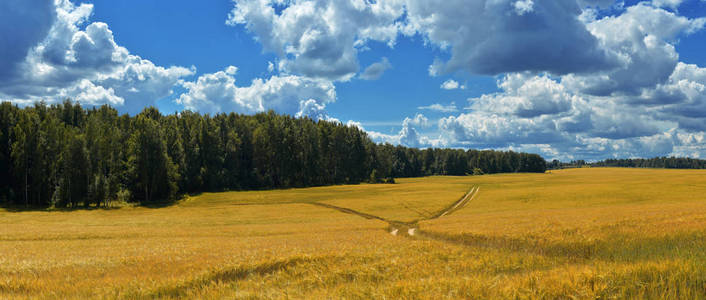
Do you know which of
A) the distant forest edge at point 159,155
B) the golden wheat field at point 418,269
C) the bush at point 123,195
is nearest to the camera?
the golden wheat field at point 418,269

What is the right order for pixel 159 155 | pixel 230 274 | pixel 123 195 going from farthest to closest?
pixel 159 155
pixel 123 195
pixel 230 274

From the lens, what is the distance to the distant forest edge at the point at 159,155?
71.6 m

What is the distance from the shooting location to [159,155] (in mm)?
83250

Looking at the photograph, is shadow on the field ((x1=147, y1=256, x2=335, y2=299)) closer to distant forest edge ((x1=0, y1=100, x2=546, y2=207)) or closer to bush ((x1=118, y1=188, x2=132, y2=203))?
distant forest edge ((x1=0, y1=100, x2=546, y2=207))

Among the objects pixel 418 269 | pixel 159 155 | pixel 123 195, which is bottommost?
pixel 123 195

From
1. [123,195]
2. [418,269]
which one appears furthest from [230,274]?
[123,195]

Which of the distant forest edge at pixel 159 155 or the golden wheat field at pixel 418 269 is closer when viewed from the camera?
the golden wheat field at pixel 418 269

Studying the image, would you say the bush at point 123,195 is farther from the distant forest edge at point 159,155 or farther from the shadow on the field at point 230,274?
the shadow on the field at point 230,274

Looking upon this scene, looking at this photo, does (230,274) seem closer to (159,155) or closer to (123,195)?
(123,195)

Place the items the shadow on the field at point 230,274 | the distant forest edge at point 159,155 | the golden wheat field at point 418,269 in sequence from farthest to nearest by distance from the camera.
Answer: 1. the distant forest edge at point 159,155
2. the shadow on the field at point 230,274
3. the golden wheat field at point 418,269

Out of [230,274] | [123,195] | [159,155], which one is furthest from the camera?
[159,155]

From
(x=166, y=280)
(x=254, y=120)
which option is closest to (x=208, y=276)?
(x=166, y=280)

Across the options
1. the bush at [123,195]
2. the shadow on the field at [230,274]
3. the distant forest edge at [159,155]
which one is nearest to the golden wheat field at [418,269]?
the shadow on the field at [230,274]

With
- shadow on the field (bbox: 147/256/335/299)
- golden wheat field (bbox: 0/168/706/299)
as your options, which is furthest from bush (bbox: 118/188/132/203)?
shadow on the field (bbox: 147/256/335/299)
